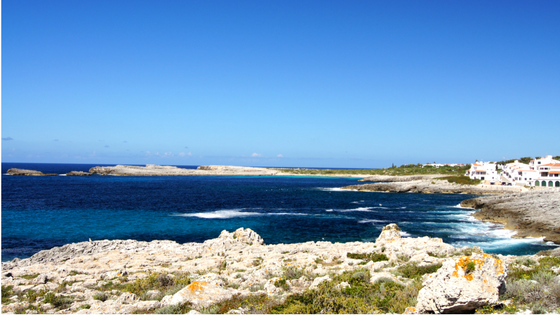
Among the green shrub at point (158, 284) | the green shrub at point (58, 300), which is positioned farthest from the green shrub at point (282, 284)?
the green shrub at point (58, 300)

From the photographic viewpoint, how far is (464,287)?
9031 mm

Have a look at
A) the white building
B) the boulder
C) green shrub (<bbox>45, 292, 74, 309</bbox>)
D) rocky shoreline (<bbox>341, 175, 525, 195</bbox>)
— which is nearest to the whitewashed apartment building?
the white building

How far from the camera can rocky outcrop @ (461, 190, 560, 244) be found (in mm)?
39250

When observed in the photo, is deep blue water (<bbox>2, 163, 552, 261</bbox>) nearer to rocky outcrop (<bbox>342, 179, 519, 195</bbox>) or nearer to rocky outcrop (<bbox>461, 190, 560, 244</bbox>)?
rocky outcrop (<bbox>461, 190, 560, 244</bbox>)

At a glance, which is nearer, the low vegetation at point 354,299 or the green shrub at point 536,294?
the green shrub at point 536,294

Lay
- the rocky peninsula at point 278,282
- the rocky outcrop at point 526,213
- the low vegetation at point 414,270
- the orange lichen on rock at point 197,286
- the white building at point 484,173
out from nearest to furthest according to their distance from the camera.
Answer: the rocky peninsula at point 278,282, the orange lichen on rock at point 197,286, the low vegetation at point 414,270, the rocky outcrop at point 526,213, the white building at point 484,173

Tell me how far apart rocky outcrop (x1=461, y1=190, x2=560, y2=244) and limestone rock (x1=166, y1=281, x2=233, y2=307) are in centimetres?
3889

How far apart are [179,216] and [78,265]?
33631 mm

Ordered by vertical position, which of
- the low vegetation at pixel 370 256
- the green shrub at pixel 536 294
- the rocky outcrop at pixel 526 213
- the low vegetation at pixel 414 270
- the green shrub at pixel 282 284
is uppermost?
the green shrub at pixel 536 294

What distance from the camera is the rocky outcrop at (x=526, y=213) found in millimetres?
39250

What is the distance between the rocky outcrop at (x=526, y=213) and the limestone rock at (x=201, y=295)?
→ 128 feet

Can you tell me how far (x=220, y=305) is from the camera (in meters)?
11.0

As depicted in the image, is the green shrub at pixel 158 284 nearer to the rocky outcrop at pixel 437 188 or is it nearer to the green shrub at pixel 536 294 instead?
the green shrub at pixel 536 294

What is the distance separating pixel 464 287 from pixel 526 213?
168 ft
